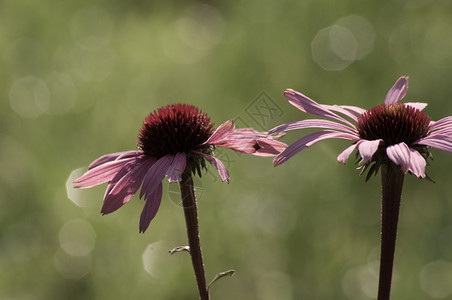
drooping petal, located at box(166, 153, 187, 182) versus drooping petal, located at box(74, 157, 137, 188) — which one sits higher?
drooping petal, located at box(74, 157, 137, 188)

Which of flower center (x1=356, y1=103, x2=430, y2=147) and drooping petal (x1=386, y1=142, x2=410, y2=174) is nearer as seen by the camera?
drooping petal (x1=386, y1=142, x2=410, y2=174)

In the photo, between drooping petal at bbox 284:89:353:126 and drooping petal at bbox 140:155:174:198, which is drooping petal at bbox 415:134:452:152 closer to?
drooping petal at bbox 284:89:353:126

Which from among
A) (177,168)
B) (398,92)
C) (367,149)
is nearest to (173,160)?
(177,168)

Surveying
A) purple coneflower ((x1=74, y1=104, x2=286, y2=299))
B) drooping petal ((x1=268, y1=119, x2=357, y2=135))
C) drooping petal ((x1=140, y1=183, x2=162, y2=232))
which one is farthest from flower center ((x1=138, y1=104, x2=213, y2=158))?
drooping petal ((x1=268, y1=119, x2=357, y2=135))

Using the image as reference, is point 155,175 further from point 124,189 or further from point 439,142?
point 439,142

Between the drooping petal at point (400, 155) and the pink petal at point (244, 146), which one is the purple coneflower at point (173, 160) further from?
the drooping petal at point (400, 155)

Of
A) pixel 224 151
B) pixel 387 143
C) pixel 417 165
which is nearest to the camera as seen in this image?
pixel 417 165

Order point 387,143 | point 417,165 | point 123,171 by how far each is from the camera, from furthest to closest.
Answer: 1. point 123,171
2. point 387,143
3. point 417,165

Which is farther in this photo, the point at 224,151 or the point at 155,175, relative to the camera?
the point at 224,151

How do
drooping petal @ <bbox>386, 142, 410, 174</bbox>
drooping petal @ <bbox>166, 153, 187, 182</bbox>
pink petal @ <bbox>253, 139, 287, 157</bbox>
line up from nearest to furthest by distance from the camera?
→ drooping petal @ <bbox>386, 142, 410, 174</bbox>, drooping petal @ <bbox>166, 153, 187, 182</bbox>, pink petal @ <bbox>253, 139, 287, 157</bbox>
